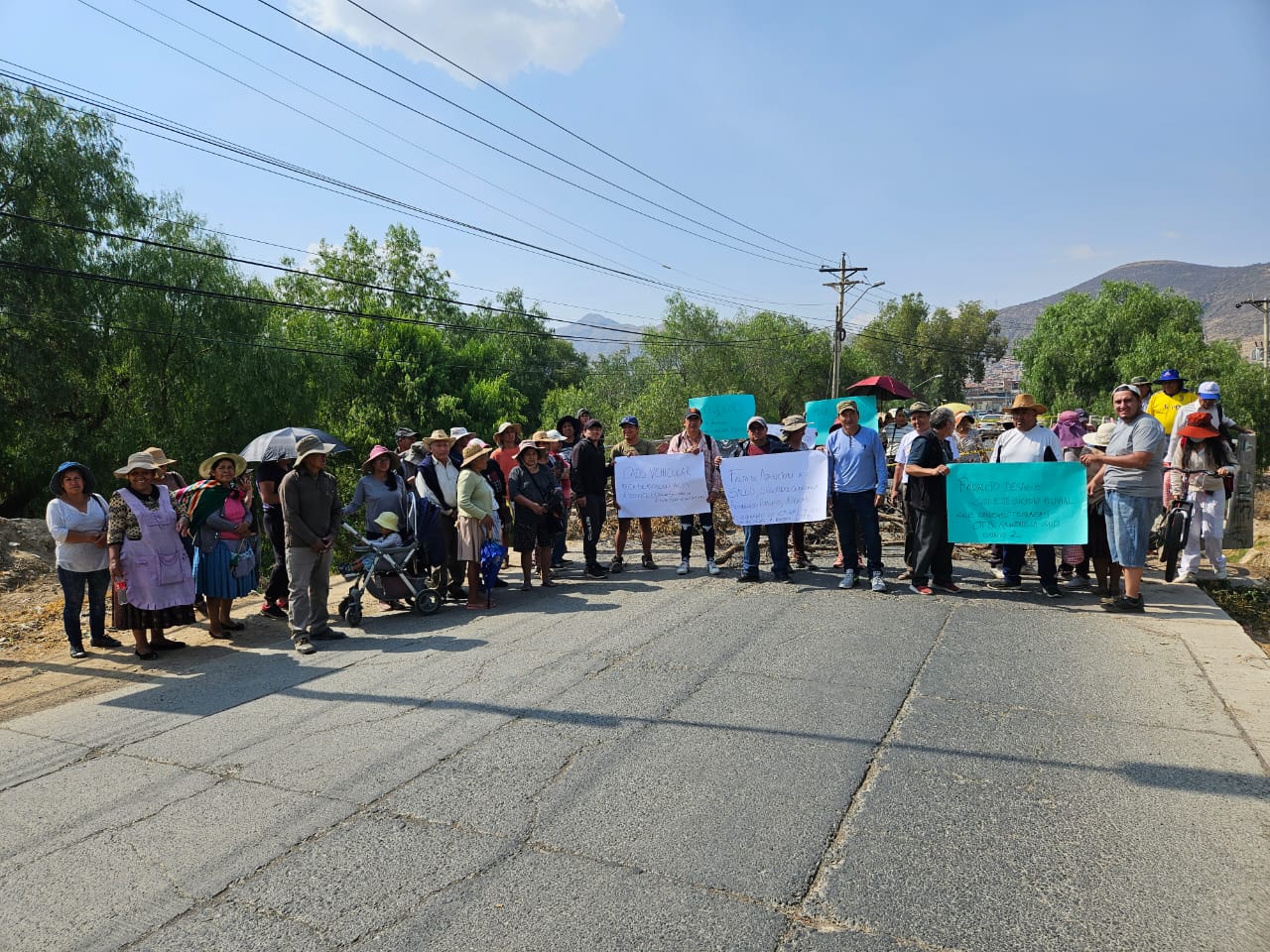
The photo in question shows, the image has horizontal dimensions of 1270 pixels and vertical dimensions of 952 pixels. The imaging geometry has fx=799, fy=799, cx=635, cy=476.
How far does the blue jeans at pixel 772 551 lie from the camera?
909cm

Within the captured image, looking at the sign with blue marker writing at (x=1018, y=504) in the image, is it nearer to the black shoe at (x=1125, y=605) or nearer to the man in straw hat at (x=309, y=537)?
the black shoe at (x=1125, y=605)

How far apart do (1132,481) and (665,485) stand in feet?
16.0

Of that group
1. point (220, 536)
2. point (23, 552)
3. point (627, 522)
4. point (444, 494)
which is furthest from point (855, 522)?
point (23, 552)

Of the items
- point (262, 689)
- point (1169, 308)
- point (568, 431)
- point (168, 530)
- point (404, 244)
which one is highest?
point (404, 244)

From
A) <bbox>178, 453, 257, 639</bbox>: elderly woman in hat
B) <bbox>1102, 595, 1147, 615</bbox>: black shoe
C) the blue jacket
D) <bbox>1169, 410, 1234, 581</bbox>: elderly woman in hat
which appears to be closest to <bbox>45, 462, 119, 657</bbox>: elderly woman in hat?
<bbox>178, 453, 257, 639</bbox>: elderly woman in hat

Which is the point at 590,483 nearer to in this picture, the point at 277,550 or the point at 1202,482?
the point at 277,550

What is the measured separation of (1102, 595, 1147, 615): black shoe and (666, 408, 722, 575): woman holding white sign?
13.4ft

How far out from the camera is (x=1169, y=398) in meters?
10.1

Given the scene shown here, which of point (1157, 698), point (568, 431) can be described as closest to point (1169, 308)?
point (568, 431)

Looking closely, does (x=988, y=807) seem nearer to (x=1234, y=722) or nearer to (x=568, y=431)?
(x=1234, y=722)

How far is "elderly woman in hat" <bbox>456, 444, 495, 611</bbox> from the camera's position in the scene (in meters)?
8.30

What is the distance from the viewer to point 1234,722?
4672 millimetres

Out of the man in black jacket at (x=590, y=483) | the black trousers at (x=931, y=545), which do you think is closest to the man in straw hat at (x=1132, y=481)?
the black trousers at (x=931, y=545)

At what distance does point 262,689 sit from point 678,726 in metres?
3.23
